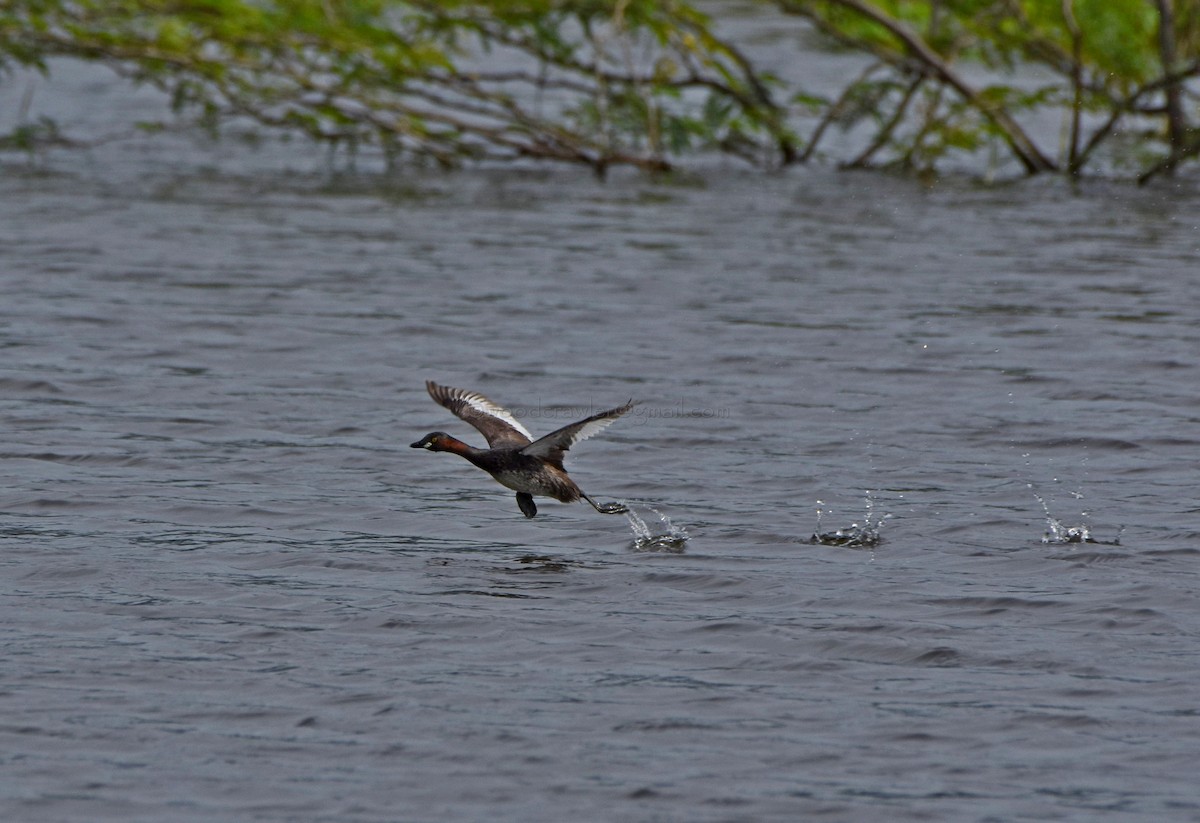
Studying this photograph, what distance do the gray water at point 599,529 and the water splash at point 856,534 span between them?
99 mm

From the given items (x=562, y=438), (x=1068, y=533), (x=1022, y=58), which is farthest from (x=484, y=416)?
(x=1022, y=58)

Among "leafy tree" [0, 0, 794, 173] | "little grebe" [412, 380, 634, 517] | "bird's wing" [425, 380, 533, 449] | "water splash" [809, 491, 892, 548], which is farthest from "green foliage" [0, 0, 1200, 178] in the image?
"water splash" [809, 491, 892, 548]

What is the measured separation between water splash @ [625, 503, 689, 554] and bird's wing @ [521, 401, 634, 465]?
0.54 meters

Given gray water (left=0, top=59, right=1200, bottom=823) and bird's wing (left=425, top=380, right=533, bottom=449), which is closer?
gray water (left=0, top=59, right=1200, bottom=823)

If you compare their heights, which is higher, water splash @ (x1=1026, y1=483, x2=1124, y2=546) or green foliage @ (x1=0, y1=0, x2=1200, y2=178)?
green foliage @ (x1=0, y1=0, x2=1200, y2=178)

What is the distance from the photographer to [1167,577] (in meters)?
9.02

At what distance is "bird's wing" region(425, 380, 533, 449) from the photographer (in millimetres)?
10570

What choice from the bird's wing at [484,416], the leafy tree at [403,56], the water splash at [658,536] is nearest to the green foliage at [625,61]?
the leafy tree at [403,56]

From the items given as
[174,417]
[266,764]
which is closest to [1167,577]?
[266,764]

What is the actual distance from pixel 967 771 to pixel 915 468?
16.4 ft

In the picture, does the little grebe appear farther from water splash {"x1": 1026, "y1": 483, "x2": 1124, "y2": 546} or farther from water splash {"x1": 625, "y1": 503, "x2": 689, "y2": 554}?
water splash {"x1": 1026, "y1": 483, "x2": 1124, "y2": 546}

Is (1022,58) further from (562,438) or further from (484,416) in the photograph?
(562,438)

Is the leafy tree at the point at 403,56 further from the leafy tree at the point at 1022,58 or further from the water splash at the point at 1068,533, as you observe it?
the water splash at the point at 1068,533

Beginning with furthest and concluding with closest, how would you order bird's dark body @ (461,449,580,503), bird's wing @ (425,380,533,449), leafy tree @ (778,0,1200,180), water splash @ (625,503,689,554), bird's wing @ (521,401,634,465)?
leafy tree @ (778,0,1200,180) → bird's wing @ (425,380,533,449) → bird's dark body @ (461,449,580,503) → water splash @ (625,503,689,554) → bird's wing @ (521,401,634,465)
